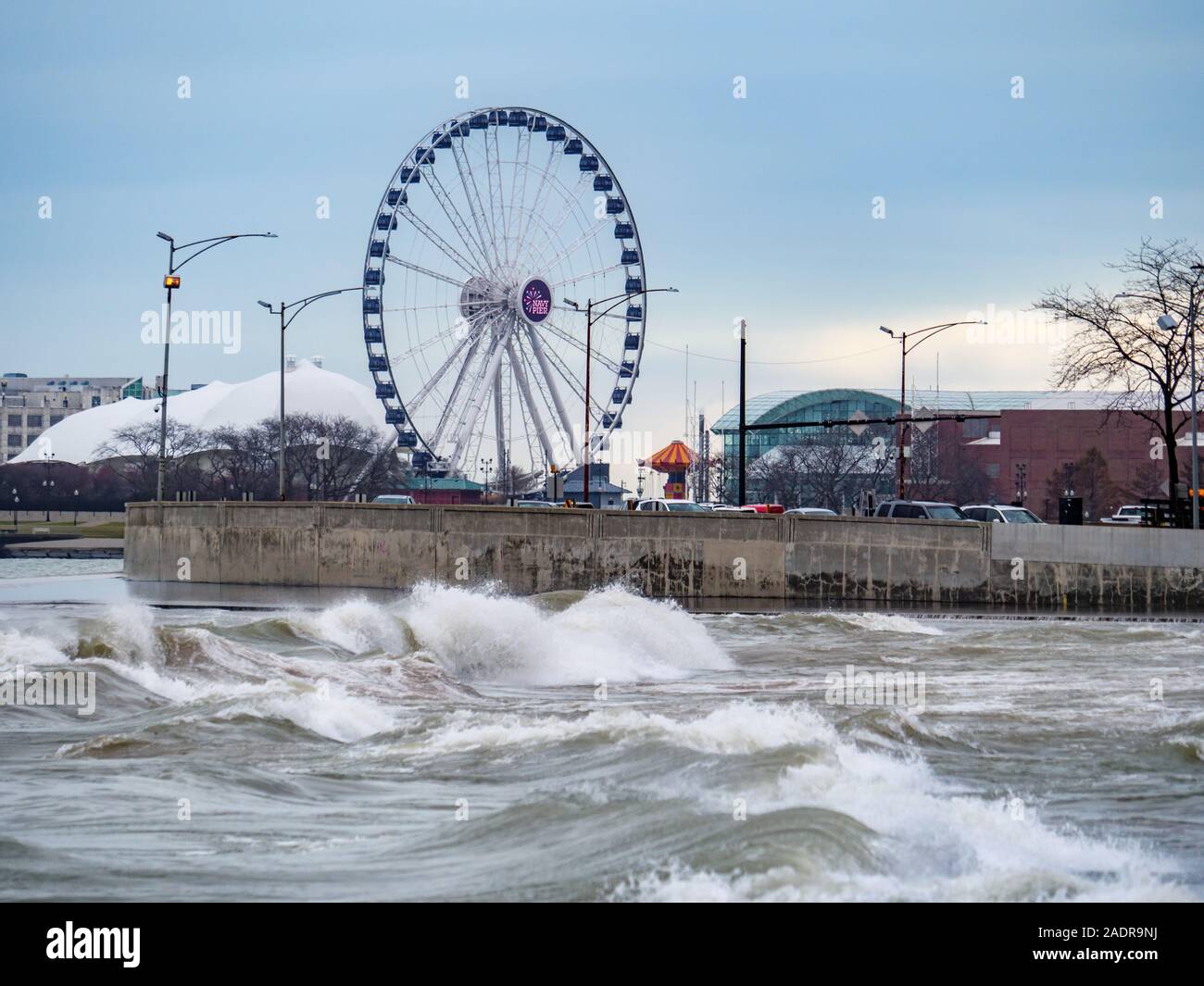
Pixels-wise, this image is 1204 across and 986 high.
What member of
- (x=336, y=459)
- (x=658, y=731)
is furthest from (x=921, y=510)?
(x=336, y=459)

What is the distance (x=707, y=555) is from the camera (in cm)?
4672

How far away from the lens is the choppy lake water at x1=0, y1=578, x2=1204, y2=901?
9.28 metres

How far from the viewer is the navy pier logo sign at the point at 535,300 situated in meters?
70.9

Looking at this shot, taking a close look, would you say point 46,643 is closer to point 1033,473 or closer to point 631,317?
point 631,317

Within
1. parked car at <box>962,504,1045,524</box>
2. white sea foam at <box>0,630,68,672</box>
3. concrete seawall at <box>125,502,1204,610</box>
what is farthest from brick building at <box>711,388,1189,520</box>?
white sea foam at <box>0,630,68,672</box>

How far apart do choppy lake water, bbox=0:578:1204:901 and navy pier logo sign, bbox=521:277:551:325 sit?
4601 cm

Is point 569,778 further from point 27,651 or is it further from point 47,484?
point 47,484

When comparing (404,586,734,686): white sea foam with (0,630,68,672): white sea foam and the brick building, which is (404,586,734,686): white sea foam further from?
the brick building

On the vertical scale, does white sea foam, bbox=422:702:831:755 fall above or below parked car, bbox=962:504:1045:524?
below

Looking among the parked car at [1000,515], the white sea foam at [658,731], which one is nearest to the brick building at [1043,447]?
the parked car at [1000,515]
